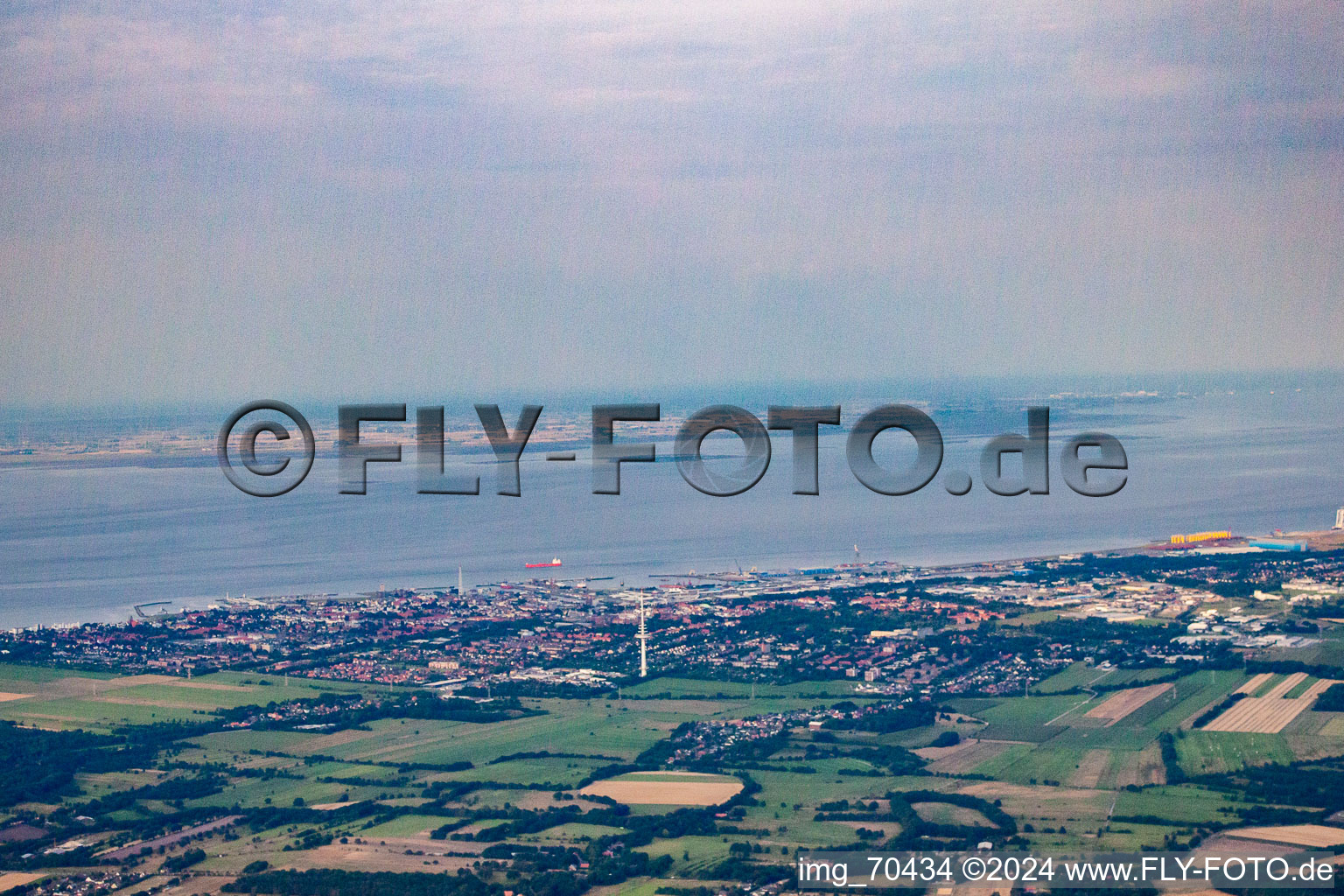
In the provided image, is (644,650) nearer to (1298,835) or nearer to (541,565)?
(1298,835)

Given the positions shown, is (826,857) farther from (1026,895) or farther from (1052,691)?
(1052,691)

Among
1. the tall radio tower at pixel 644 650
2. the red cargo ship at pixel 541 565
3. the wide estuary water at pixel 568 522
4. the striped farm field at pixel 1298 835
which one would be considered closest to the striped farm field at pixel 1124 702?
the striped farm field at pixel 1298 835

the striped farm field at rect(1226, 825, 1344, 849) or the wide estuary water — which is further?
the wide estuary water

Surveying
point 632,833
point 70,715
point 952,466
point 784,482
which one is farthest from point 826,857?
point 784,482

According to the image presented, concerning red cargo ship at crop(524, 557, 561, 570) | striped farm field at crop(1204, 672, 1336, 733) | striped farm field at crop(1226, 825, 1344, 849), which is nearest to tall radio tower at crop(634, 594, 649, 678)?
striped farm field at crop(1204, 672, 1336, 733)

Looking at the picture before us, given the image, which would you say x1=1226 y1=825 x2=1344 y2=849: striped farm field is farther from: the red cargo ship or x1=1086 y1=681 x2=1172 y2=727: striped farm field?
the red cargo ship
